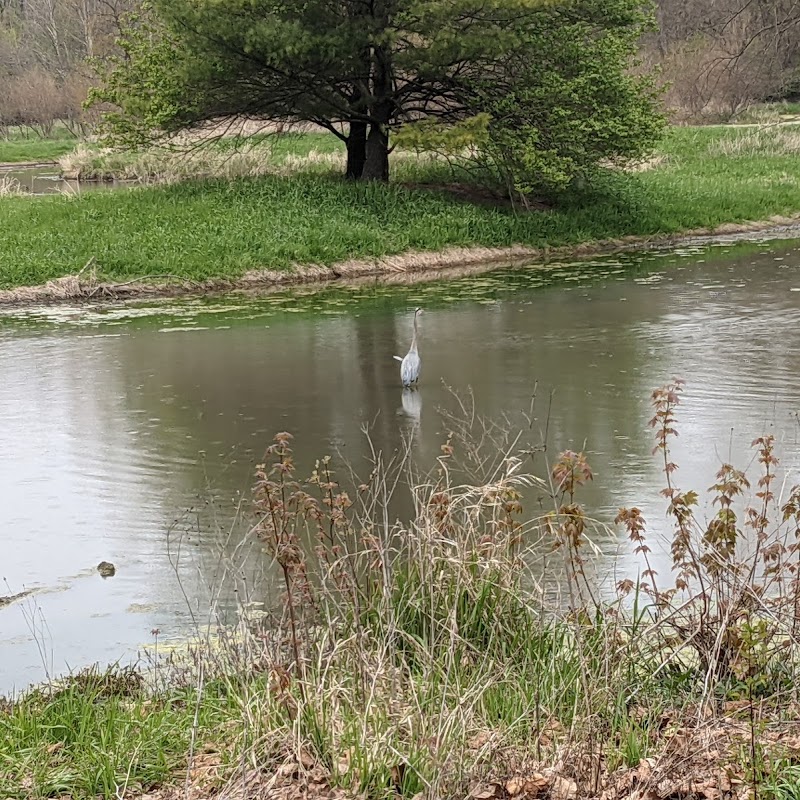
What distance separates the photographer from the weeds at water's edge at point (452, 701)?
3.89 metres

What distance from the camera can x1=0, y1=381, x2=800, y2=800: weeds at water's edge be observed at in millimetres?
3895

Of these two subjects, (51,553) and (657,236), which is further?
(657,236)

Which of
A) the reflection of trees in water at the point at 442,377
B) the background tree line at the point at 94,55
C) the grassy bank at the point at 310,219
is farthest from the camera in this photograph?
the background tree line at the point at 94,55

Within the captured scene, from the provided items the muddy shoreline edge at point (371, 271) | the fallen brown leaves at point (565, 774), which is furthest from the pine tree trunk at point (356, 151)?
the fallen brown leaves at point (565, 774)

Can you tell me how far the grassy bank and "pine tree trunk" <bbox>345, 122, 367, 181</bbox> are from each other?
463 mm

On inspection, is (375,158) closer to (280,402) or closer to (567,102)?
(567,102)

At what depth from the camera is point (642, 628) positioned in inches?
196

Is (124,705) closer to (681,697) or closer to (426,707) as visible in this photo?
(426,707)

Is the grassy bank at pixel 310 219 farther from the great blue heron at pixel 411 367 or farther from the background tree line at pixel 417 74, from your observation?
the great blue heron at pixel 411 367

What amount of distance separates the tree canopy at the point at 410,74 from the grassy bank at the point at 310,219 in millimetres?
1139

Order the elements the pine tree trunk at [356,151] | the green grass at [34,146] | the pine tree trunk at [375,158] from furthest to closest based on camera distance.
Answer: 1. the green grass at [34,146]
2. the pine tree trunk at [356,151]
3. the pine tree trunk at [375,158]

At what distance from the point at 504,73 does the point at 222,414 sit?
13.6 m

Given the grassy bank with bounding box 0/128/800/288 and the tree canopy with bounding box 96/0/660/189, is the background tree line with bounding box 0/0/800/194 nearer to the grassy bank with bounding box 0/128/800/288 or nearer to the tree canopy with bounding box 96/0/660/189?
the tree canopy with bounding box 96/0/660/189

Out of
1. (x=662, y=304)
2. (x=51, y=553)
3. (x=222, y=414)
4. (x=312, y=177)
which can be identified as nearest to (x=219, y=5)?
(x=312, y=177)
